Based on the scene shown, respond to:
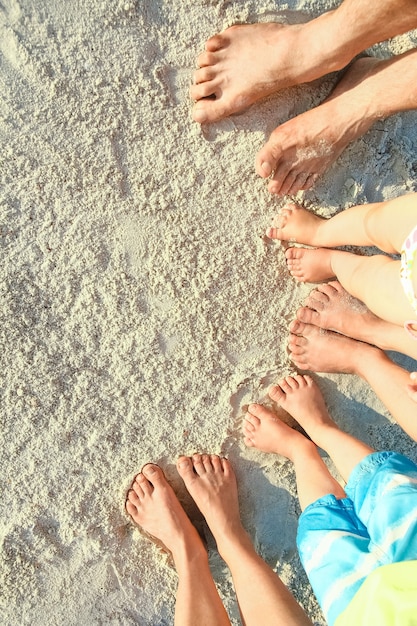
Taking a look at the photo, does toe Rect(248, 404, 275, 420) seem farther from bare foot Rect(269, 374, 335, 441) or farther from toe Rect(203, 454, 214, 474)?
toe Rect(203, 454, 214, 474)

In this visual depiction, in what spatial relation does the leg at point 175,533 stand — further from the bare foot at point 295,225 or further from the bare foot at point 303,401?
the bare foot at point 295,225

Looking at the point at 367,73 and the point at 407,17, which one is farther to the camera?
the point at 367,73

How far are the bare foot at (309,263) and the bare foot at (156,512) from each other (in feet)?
2.74

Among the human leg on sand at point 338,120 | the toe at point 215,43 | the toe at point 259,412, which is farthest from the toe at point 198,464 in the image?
the toe at point 215,43

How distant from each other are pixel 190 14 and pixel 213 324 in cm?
100

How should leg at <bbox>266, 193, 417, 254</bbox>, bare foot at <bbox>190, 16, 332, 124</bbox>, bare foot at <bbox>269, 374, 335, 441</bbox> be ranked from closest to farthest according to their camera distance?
1. leg at <bbox>266, 193, 417, 254</bbox>
2. bare foot at <bbox>190, 16, 332, 124</bbox>
3. bare foot at <bbox>269, 374, 335, 441</bbox>

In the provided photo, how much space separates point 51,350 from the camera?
182cm

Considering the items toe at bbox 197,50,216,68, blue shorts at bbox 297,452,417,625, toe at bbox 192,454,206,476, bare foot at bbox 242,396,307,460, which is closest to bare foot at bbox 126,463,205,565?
toe at bbox 192,454,206,476

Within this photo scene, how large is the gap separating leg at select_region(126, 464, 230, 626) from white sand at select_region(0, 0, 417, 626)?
0.18 feet

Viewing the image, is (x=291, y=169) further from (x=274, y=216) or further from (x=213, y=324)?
(x=213, y=324)

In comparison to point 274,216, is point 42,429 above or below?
below

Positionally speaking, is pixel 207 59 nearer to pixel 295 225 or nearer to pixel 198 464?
pixel 295 225

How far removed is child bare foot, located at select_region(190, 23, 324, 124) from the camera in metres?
1.73

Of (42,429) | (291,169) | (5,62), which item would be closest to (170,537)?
(42,429)
